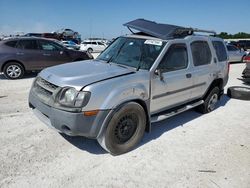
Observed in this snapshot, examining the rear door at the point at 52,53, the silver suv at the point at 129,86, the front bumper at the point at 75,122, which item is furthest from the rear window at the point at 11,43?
the front bumper at the point at 75,122

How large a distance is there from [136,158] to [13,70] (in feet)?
24.2

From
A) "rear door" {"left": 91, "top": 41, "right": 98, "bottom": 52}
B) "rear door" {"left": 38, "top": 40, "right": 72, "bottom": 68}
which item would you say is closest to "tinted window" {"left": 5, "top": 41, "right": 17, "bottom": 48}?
"rear door" {"left": 38, "top": 40, "right": 72, "bottom": 68}

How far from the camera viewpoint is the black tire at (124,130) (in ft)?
11.3

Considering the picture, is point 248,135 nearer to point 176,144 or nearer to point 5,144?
point 176,144

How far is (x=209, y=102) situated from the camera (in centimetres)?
579

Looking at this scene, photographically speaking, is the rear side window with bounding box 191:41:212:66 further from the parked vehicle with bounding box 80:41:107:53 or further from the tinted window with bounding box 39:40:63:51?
the parked vehicle with bounding box 80:41:107:53

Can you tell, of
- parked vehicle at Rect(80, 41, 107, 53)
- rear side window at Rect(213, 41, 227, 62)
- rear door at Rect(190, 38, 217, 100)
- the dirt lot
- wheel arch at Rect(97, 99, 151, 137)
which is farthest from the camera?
parked vehicle at Rect(80, 41, 107, 53)

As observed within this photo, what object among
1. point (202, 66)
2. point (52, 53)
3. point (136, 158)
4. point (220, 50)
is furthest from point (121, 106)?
point (52, 53)

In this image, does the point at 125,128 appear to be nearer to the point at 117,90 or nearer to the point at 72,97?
the point at 117,90

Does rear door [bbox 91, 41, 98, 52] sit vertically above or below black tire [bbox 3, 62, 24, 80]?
above

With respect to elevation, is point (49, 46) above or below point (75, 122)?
above

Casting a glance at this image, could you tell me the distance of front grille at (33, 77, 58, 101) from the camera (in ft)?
11.6

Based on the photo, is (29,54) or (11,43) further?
(29,54)

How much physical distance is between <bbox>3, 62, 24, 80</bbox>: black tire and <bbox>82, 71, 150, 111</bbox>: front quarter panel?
703 cm
